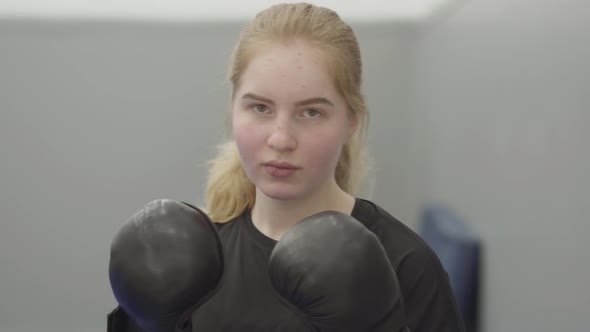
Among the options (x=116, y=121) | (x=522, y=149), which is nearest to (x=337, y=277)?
(x=522, y=149)

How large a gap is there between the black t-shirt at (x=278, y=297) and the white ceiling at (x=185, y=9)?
7.27 ft

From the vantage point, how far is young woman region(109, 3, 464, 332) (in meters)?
0.82

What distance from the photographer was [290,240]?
846 mm

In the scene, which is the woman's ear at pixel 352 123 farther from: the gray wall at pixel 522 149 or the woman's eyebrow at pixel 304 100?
the gray wall at pixel 522 149

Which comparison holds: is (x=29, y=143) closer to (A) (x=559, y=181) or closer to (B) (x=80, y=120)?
(B) (x=80, y=120)

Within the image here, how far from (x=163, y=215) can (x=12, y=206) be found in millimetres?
2483

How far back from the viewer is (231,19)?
311 cm

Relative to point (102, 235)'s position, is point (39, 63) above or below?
above

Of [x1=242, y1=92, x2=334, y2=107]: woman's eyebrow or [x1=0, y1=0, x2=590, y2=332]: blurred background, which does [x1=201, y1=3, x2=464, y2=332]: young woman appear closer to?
[x1=242, y1=92, x2=334, y2=107]: woman's eyebrow

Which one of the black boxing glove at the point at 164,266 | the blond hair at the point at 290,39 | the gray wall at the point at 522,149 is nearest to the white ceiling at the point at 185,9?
the gray wall at the point at 522,149

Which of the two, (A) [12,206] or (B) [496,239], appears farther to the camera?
(A) [12,206]

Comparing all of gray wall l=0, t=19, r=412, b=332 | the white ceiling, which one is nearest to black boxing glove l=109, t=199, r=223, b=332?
gray wall l=0, t=19, r=412, b=332

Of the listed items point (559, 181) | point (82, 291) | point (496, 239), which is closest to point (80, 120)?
point (82, 291)

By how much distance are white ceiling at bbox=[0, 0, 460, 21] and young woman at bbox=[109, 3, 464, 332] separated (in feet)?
6.99
